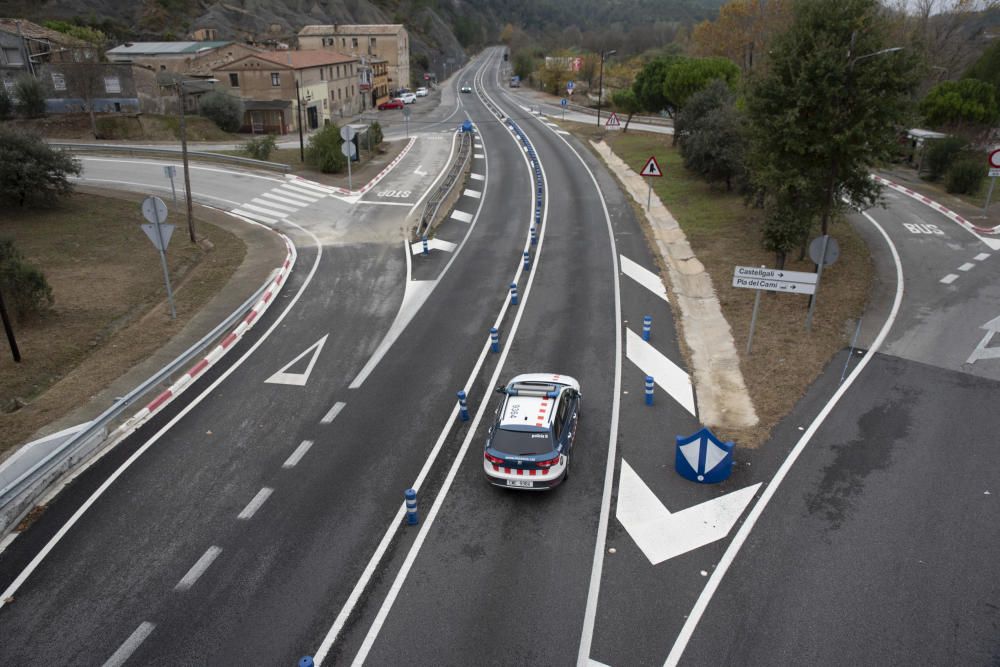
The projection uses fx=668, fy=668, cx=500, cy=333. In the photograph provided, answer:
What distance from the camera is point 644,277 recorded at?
75.6 ft

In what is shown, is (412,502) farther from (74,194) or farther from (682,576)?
(74,194)

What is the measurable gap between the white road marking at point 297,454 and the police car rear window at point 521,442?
13.0 ft

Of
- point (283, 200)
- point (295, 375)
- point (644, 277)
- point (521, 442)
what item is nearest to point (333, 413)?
point (295, 375)

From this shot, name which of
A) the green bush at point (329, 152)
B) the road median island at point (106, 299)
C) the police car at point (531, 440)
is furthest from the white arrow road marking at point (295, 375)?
the green bush at point (329, 152)

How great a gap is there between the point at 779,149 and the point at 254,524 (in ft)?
59.2

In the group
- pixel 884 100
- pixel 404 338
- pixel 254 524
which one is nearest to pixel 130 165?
pixel 404 338

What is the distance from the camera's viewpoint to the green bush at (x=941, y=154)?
35.4 meters

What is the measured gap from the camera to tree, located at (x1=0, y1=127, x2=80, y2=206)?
94.6 ft

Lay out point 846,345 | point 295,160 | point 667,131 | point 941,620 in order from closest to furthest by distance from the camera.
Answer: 1. point 941,620
2. point 846,345
3. point 295,160
4. point 667,131

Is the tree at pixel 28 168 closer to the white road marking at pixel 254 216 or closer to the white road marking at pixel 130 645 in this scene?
the white road marking at pixel 254 216

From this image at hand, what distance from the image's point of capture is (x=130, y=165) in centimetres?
4119

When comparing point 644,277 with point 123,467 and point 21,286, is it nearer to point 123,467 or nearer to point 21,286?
point 123,467

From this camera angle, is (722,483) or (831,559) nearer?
(831,559)

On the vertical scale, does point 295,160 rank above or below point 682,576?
above
